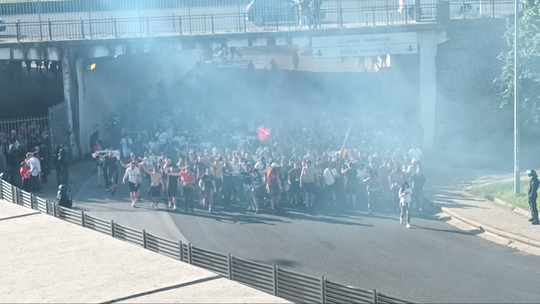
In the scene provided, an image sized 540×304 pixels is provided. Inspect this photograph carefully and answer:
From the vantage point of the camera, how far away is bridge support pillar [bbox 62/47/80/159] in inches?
1163

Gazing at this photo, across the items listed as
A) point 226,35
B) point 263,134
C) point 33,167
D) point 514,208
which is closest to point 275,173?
point 514,208

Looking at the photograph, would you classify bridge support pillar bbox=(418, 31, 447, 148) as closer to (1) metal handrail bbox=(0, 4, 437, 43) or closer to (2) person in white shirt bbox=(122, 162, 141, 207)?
(1) metal handrail bbox=(0, 4, 437, 43)

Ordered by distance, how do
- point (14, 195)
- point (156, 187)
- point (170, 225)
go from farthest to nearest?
1. point (156, 187)
2. point (170, 225)
3. point (14, 195)

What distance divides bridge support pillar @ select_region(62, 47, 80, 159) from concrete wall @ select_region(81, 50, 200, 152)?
843 millimetres

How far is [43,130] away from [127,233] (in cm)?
1606

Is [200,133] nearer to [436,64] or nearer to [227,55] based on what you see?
[436,64]

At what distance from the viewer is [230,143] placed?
90.8 ft

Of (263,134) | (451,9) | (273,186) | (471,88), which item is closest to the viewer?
(273,186)

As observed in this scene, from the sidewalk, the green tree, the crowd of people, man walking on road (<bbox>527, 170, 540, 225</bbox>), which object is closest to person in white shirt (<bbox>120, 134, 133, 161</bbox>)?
the crowd of people

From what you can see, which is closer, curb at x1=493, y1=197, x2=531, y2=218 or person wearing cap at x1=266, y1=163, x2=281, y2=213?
curb at x1=493, y1=197, x2=531, y2=218

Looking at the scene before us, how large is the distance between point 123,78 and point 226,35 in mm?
7952

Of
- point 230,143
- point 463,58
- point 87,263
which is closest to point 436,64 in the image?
point 463,58

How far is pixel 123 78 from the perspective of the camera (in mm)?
37156

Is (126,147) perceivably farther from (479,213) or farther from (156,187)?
(479,213)
